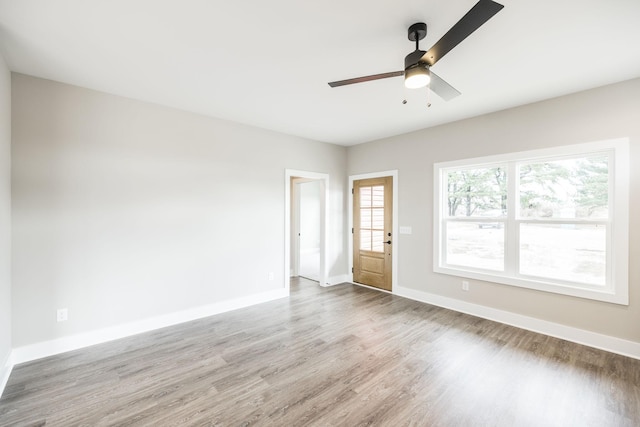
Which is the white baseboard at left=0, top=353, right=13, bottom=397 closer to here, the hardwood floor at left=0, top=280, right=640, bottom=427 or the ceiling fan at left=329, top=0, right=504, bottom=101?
the hardwood floor at left=0, top=280, right=640, bottom=427

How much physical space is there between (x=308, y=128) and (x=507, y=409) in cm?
393

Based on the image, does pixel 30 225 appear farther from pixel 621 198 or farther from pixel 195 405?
pixel 621 198

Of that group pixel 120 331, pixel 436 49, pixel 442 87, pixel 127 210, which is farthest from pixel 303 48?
pixel 120 331

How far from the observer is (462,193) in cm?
405

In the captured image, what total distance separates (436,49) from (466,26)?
25 centimetres

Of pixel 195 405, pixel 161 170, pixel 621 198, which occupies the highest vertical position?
pixel 161 170

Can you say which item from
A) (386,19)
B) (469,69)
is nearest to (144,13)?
(386,19)

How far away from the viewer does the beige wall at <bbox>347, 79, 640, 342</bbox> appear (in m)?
2.73

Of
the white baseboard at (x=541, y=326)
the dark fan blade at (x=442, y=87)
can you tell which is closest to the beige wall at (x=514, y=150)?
the white baseboard at (x=541, y=326)

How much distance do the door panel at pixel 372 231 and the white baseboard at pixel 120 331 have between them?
2.00 m

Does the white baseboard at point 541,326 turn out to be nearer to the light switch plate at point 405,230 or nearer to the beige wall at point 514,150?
the beige wall at point 514,150

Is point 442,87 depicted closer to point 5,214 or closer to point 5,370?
point 5,214

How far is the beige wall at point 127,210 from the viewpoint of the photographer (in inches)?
104

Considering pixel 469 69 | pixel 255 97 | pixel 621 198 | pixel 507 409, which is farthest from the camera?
pixel 255 97
